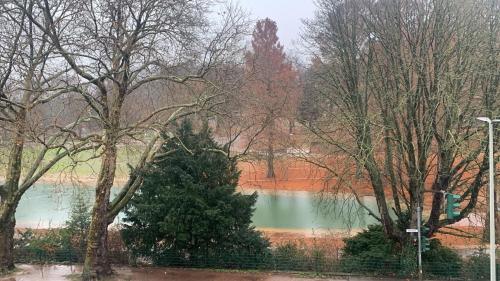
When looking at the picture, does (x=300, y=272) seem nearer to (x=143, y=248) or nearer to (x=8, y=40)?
(x=143, y=248)

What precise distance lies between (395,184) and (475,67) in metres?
5.59

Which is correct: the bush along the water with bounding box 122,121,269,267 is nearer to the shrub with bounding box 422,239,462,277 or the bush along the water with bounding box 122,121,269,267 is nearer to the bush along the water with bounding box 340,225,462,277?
the bush along the water with bounding box 340,225,462,277

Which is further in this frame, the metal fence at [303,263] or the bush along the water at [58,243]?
the bush along the water at [58,243]

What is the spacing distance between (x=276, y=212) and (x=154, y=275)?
2210 centimetres

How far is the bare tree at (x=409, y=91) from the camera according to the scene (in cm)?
1808

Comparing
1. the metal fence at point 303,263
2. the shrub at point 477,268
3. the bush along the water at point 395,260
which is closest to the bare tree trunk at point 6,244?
the metal fence at point 303,263

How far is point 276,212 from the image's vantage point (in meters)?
40.5

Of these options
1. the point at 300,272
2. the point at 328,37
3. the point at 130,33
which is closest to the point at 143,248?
the point at 300,272

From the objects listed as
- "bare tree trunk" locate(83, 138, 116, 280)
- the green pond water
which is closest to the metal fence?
"bare tree trunk" locate(83, 138, 116, 280)

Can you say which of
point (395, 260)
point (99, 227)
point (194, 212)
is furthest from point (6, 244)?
point (395, 260)

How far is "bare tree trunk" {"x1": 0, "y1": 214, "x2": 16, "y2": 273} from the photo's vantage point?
1866 centimetres

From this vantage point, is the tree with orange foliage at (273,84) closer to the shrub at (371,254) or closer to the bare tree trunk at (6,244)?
the shrub at (371,254)

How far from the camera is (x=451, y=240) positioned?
27.9 m

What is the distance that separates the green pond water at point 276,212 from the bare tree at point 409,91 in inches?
349
